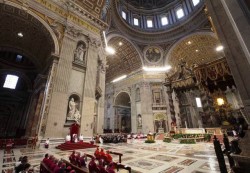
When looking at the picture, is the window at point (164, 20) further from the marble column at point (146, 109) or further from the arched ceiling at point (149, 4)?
the marble column at point (146, 109)

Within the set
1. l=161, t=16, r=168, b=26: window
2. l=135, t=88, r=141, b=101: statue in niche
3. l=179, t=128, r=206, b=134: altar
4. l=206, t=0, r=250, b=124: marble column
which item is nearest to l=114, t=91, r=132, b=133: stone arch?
l=135, t=88, r=141, b=101: statue in niche

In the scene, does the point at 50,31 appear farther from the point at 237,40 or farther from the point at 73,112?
the point at 237,40

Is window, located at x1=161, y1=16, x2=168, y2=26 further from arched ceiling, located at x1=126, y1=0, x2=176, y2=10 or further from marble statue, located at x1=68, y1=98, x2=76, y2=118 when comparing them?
marble statue, located at x1=68, y1=98, x2=76, y2=118

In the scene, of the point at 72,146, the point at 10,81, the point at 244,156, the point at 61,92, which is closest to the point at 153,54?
the point at 61,92

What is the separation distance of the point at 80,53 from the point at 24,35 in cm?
497

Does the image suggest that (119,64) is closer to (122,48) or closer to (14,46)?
(122,48)

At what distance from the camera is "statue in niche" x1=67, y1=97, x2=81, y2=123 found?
9.17m

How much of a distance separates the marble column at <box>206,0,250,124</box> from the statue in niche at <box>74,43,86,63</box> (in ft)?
32.4

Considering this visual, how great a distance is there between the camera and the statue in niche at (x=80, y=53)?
1086cm

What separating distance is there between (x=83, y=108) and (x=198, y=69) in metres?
8.28

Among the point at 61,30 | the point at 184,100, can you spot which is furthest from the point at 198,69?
the point at 184,100

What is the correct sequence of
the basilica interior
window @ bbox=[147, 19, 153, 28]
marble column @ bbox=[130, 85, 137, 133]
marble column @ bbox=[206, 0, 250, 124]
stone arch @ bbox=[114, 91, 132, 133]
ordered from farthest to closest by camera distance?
stone arch @ bbox=[114, 91, 132, 133] → window @ bbox=[147, 19, 153, 28] → marble column @ bbox=[130, 85, 137, 133] → the basilica interior → marble column @ bbox=[206, 0, 250, 124]

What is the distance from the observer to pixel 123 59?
23172 mm

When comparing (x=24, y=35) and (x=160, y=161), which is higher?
(x=24, y=35)
